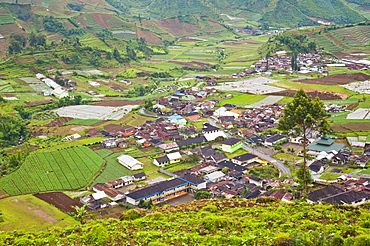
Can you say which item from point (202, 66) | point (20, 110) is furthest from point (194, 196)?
point (202, 66)

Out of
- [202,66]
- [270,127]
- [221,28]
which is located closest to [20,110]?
[270,127]

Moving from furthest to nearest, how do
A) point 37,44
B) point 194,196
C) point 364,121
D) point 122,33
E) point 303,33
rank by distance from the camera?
point 122,33 → point 303,33 → point 37,44 → point 364,121 → point 194,196

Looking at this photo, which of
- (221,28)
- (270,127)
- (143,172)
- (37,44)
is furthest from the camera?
→ (221,28)

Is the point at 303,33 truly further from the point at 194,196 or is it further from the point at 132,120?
the point at 194,196

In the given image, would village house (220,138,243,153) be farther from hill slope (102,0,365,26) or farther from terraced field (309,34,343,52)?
hill slope (102,0,365,26)

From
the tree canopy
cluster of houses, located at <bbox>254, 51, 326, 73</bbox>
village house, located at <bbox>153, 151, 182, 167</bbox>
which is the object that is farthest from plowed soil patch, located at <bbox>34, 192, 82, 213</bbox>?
cluster of houses, located at <bbox>254, 51, 326, 73</bbox>

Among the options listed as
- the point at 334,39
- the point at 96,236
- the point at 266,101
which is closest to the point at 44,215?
the point at 96,236

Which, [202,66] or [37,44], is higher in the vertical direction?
[37,44]

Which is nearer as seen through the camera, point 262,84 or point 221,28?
point 262,84

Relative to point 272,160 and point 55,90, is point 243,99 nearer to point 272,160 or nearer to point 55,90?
point 272,160
